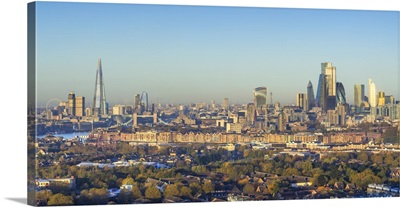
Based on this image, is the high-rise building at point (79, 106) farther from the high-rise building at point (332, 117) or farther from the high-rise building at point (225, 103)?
the high-rise building at point (332, 117)

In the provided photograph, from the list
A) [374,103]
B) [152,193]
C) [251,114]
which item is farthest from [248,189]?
[374,103]

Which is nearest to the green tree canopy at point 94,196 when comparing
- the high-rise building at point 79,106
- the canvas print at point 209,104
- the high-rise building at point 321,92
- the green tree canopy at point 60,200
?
the canvas print at point 209,104

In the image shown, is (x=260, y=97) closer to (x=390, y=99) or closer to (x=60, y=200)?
(x=390, y=99)

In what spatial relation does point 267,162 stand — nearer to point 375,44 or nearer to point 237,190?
point 237,190

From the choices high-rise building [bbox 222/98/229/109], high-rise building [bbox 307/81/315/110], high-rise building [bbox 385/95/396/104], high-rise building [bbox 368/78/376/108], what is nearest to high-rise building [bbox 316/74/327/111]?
high-rise building [bbox 307/81/315/110]

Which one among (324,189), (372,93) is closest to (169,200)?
(324,189)
